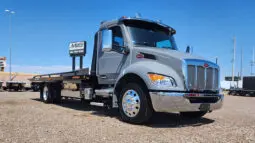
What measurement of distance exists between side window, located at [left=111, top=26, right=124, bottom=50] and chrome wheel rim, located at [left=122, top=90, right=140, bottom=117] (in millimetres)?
1484

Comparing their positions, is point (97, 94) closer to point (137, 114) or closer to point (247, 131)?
point (137, 114)

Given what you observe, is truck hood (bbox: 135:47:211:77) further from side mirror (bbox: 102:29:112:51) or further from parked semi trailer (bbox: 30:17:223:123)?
side mirror (bbox: 102:29:112:51)

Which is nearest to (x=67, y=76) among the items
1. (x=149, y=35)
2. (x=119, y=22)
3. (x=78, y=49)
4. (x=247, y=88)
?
(x=78, y=49)

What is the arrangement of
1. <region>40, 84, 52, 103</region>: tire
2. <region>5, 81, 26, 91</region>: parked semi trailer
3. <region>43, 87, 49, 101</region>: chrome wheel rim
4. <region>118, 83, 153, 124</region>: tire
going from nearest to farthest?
<region>118, 83, 153, 124</region>: tire, <region>40, 84, 52, 103</region>: tire, <region>43, 87, 49, 101</region>: chrome wheel rim, <region>5, 81, 26, 91</region>: parked semi trailer

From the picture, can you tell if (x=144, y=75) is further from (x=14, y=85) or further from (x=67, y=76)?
(x=14, y=85)

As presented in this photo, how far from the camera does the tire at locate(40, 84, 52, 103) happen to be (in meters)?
12.5

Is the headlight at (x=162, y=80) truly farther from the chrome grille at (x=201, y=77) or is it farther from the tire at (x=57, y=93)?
the tire at (x=57, y=93)

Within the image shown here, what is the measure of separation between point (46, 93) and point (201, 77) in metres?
8.28

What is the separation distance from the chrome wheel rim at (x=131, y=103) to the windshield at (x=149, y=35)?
1.48 metres

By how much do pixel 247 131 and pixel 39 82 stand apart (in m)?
10.4

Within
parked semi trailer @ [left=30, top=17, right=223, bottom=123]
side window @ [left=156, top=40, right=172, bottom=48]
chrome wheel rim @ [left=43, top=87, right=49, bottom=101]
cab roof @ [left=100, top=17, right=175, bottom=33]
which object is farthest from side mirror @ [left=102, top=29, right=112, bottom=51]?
chrome wheel rim @ [left=43, top=87, right=49, bottom=101]

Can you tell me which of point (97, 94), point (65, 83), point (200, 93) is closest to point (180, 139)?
point (200, 93)

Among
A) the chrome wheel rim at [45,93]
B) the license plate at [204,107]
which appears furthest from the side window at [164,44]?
the chrome wheel rim at [45,93]

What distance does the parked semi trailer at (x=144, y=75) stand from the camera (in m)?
6.52
